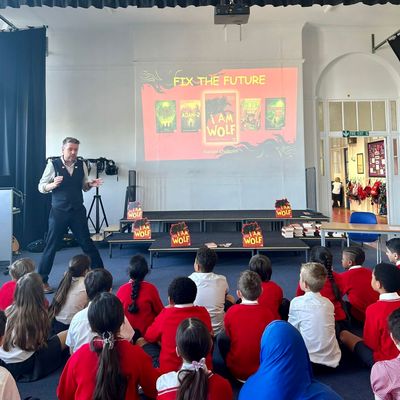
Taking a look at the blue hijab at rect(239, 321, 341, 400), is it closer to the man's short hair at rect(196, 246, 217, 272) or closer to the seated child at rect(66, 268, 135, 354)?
the seated child at rect(66, 268, 135, 354)

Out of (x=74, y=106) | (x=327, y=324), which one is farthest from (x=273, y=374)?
A: (x=74, y=106)

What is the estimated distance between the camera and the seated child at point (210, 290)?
229 cm

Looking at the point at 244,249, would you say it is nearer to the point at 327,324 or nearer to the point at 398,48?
the point at 327,324

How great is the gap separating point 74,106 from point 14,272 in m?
5.43

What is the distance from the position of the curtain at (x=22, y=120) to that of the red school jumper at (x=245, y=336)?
519cm

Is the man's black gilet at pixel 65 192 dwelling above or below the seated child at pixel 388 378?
above

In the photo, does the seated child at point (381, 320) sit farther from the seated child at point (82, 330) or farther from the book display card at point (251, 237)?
the book display card at point (251, 237)

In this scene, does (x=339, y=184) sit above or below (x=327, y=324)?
above

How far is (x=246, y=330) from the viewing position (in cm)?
179

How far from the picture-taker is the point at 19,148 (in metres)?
5.96

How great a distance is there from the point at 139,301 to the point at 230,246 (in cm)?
243

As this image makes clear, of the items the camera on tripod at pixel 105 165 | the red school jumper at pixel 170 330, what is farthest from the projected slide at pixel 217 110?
the red school jumper at pixel 170 330

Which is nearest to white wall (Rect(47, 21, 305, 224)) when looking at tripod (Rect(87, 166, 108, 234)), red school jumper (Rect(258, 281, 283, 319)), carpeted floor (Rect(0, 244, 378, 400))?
tripod (Rect(87, 166, 108, 234))

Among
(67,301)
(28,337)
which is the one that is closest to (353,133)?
(67,301)
